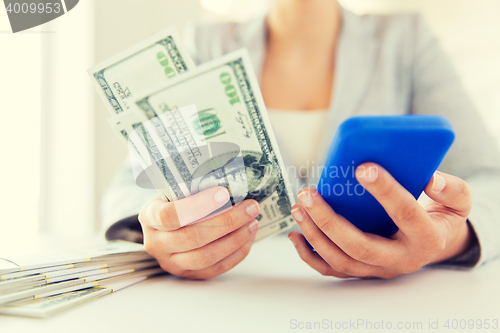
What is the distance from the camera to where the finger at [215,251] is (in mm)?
436

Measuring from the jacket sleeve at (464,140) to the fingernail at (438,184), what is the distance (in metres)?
0.20

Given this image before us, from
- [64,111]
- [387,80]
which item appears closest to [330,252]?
[387,80]

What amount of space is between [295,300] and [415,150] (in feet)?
0.72

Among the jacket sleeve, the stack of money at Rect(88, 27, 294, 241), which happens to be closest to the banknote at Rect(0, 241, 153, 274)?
the stack of money at Rect(88, 27, 294, 241)

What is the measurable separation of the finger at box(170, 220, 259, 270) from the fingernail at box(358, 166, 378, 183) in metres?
0.18

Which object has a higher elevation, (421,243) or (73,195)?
(421,243)

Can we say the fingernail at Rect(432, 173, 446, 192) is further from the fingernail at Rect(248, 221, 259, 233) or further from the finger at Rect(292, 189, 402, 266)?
the fingernail at Rect(248, 221, 259, 233)

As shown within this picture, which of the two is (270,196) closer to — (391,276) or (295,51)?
(391,276)

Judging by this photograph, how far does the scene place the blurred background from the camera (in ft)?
4.43

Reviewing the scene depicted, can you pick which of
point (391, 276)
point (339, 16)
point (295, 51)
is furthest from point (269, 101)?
point (391, 276)

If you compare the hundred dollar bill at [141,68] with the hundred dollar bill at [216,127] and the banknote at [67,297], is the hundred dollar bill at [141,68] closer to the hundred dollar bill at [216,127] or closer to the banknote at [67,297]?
the hundred dollar bill at [216,127]

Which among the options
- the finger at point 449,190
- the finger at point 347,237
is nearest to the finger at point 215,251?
the finger at point 347,237

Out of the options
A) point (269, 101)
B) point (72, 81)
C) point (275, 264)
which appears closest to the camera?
point (275, 264)

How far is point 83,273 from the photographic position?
41 centimetres
